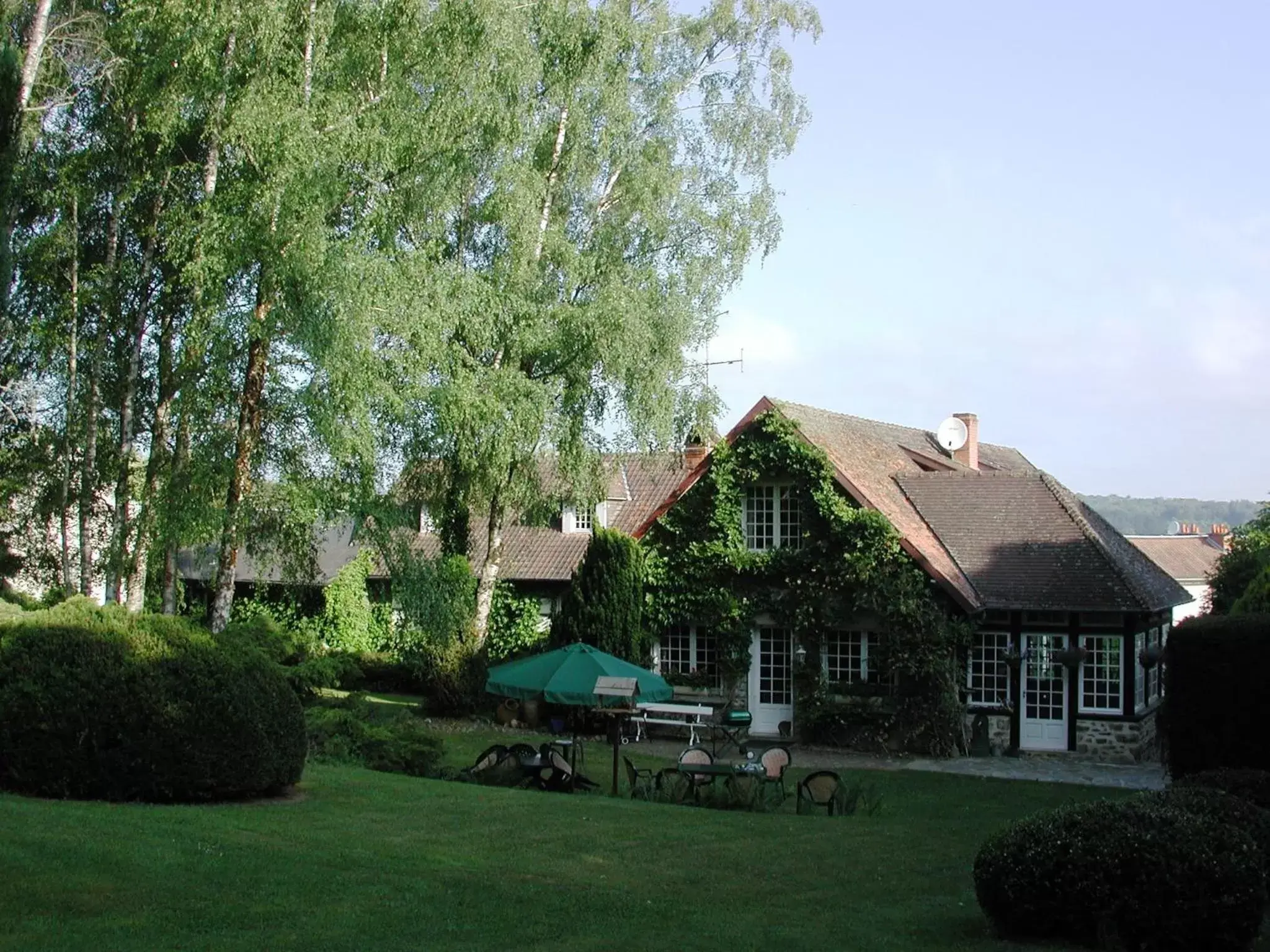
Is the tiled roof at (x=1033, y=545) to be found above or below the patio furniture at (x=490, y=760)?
above

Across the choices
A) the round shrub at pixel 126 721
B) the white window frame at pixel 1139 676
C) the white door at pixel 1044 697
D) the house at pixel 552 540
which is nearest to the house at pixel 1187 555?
the house at pixel 552 540

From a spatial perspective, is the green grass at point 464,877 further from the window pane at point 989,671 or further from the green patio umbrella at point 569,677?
the window pane at point 989,671

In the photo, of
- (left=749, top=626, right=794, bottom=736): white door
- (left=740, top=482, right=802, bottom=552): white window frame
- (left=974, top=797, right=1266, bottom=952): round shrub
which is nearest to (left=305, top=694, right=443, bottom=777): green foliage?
(left=749, top=626, right=794, bottom=736): white door

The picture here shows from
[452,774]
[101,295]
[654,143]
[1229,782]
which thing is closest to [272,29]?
[101,295]

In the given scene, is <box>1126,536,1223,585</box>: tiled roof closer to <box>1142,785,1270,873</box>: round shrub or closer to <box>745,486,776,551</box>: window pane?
<box>745,486,776,551</box>: window pane

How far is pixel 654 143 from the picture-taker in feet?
86.8

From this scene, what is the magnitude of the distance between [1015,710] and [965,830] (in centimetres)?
997

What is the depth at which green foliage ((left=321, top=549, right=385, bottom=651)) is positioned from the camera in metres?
35.0

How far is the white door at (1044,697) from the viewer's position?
23938 millimetres

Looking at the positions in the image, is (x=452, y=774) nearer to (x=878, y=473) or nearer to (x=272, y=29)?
(x=272, y=29)

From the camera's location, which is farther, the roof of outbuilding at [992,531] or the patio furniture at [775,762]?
the roof of outbuilding at [992,531]

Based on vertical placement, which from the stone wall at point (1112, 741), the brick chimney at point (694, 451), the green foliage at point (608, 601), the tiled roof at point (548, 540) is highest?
the brick chimney at point (694, 451)

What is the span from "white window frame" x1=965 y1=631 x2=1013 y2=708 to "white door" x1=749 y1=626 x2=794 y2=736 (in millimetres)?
3516

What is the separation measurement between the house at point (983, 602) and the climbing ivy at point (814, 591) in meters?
0.08
